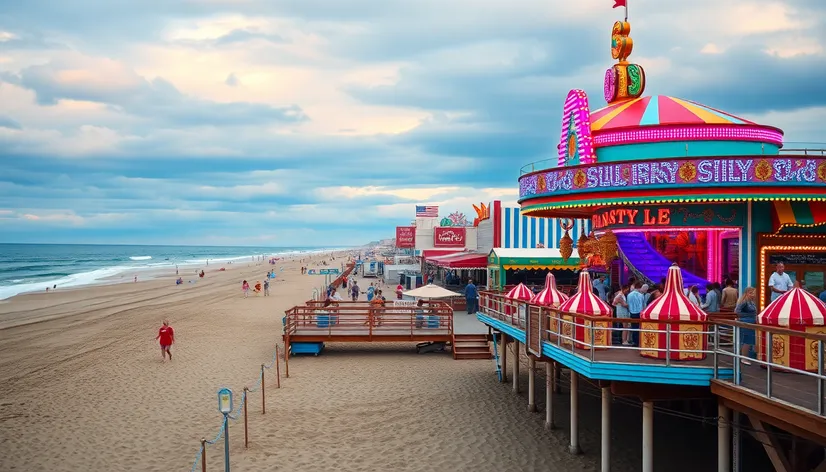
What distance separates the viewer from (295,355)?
22562mm

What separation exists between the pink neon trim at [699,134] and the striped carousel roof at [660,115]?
0.44 ft

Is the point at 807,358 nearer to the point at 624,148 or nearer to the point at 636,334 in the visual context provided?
the point at 636,334

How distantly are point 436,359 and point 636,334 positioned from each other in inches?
411

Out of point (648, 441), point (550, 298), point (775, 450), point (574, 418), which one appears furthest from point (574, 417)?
point (775, 450)

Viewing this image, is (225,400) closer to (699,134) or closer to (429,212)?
(699,134)

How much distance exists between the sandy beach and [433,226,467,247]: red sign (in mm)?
21283

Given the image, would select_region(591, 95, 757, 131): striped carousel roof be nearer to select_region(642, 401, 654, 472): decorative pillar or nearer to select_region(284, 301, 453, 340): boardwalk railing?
select_region(642, 401, 654, 472): decorative pillar

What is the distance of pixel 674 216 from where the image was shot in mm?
14992

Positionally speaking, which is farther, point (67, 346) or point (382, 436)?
point (67, 346)

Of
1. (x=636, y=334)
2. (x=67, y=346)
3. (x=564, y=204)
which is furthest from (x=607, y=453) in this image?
(x=67, y=346)

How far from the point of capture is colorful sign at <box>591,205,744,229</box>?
14305mm

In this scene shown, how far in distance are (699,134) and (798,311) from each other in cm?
784

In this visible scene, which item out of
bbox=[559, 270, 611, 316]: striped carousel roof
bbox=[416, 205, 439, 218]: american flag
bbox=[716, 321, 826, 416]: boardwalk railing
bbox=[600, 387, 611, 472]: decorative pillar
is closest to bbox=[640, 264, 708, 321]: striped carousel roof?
bbox=[716, 321, 826, 416]: boardwalk railing

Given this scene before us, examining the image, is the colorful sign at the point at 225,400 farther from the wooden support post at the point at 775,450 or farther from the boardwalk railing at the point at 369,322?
the boardwalk railing at the point at 369,322
